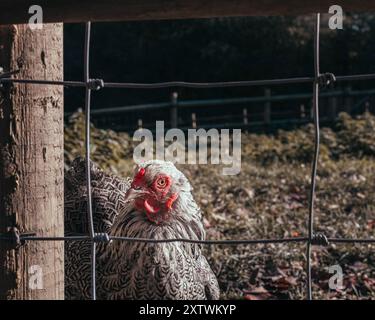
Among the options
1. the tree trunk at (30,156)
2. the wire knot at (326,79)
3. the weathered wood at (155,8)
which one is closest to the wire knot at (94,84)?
the tree trunk at (30,156)

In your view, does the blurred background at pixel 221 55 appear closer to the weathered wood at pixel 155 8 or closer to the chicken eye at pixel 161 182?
the chicken eye at pixel 161 182

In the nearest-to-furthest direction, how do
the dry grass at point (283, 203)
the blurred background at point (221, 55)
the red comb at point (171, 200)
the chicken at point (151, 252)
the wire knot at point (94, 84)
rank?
the wire knot at point (94, 84) → the chicken at point (151, 252) → the red comb at point (171, 200) → the dry grass at point (283, 203) → the blurred background at point (221, 55)

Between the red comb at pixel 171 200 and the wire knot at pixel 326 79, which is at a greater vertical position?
the wire knot at pixel 326 79

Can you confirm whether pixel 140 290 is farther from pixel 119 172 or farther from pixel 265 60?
pixel 265 60

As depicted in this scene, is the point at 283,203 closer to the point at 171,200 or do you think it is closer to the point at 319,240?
the point at 171,200

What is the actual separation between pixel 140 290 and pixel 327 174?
20.6 ft

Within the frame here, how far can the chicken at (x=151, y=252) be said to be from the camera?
4488 mm

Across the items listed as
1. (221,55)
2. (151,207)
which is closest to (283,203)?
(151,207)

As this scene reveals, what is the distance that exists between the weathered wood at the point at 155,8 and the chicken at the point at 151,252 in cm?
211

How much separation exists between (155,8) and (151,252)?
2267 millimetres

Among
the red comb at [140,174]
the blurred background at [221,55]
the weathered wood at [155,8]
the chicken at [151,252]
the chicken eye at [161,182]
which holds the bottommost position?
the chicken at [151,252]

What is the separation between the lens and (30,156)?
2.54m

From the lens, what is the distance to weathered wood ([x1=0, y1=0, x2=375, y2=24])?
2.35 m

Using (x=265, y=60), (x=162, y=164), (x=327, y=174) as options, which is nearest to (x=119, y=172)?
(x=327, y=174)
